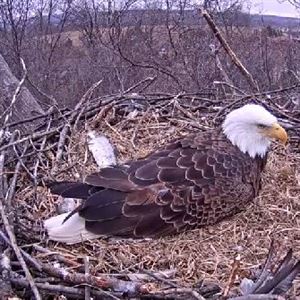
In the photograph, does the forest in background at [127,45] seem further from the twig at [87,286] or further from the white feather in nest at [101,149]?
the twig at [87,286]

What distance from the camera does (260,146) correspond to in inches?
145

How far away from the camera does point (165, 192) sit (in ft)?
10.7

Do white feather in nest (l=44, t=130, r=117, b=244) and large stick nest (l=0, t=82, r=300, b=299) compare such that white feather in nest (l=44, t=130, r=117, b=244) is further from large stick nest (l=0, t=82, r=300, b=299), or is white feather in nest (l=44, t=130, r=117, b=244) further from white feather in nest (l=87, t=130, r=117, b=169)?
white feather in nest (l=87, t=130, r=117, b=169)

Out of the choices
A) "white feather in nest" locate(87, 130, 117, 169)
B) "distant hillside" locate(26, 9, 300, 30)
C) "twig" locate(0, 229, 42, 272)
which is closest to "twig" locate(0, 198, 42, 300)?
"twig" locate(0, 229, 42, 272)

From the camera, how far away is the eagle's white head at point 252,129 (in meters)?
3.64

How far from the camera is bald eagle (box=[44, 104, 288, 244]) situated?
3182 millimetres

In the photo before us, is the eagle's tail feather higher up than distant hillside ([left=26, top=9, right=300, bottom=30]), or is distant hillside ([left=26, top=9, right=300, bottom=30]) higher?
distant hillside ([left=26, top=9, right=300, bottom=30])

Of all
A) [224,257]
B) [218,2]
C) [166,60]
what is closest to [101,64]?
[166,60]

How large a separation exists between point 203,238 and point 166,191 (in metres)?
0.28

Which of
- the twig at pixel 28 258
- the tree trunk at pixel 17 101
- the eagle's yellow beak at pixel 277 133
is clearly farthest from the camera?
the tree trunk at pixel 17 101

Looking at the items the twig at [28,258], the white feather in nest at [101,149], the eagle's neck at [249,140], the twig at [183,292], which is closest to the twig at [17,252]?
the twig at [28,258]

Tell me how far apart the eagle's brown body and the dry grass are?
0.06 meters

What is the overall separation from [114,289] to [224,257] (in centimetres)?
60

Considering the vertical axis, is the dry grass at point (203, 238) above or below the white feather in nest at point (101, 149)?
below
